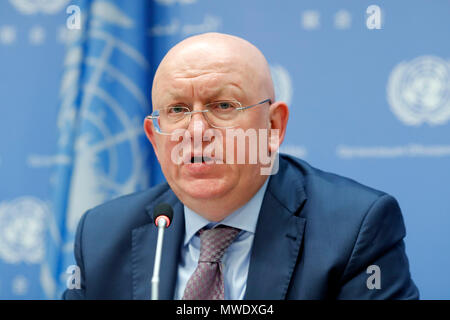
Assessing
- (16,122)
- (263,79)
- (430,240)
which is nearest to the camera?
(263,79)

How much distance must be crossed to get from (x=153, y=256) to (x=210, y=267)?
29 cm

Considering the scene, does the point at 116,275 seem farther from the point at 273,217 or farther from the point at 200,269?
the point at 273,217

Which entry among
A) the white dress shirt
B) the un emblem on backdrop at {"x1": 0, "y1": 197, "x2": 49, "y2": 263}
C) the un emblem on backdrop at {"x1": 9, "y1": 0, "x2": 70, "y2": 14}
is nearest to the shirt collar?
the white dress shirt

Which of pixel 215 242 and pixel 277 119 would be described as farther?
pixel 277 119

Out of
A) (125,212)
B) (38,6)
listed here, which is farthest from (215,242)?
(38,6)

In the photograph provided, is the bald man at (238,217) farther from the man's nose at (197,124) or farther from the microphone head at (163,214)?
the microphone head at (163,214)

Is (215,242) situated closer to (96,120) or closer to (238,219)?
(238,219)

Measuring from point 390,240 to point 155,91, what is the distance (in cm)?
104

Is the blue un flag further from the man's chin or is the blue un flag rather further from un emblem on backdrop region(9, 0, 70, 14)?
the man's chin

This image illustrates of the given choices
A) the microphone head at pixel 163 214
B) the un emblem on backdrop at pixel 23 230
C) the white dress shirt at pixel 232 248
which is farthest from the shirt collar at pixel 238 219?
the un emblem on backdrop at pixel 23 230

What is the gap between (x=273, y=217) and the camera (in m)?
1.73

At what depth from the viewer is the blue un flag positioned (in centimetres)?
247

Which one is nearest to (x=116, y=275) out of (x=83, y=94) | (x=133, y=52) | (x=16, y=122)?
(x=83, y=94)

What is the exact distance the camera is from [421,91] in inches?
94.3
